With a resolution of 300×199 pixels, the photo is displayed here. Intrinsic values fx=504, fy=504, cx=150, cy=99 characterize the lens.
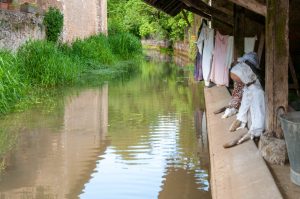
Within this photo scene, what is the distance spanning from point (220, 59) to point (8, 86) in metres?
4.82

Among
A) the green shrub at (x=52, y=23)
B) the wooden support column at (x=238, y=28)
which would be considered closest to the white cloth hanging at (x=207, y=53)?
the wooden support column at (x=238, y=28)

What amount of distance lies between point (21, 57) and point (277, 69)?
11525mm

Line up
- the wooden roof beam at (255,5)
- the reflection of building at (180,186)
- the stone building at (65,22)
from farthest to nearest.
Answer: the stone building at (65,22) < the reflection of building at (180,186) < the wooden roof beam at (255,5)

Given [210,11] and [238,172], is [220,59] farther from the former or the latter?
[238,172]

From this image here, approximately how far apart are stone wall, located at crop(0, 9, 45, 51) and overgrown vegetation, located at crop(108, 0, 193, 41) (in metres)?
13.6

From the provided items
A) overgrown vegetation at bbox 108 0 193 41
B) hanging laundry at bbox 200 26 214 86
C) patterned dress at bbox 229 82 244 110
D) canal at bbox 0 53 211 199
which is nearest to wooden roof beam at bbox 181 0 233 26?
hanging laundry at bbox 200 26 214 86

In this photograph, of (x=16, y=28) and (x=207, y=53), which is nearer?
(x=207, y=53)

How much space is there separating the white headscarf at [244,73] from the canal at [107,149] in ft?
4.93

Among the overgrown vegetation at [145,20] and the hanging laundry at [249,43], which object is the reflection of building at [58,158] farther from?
the overgrown vegetation at [145,20]

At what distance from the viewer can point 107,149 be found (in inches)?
341

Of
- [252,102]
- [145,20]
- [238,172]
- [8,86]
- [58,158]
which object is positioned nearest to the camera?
[238,172]

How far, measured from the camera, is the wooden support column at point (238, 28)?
984 cm

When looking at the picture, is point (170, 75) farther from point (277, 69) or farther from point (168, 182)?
point (277, 69)

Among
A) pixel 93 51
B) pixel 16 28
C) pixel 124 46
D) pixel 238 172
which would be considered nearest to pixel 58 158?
pixel 238 172
